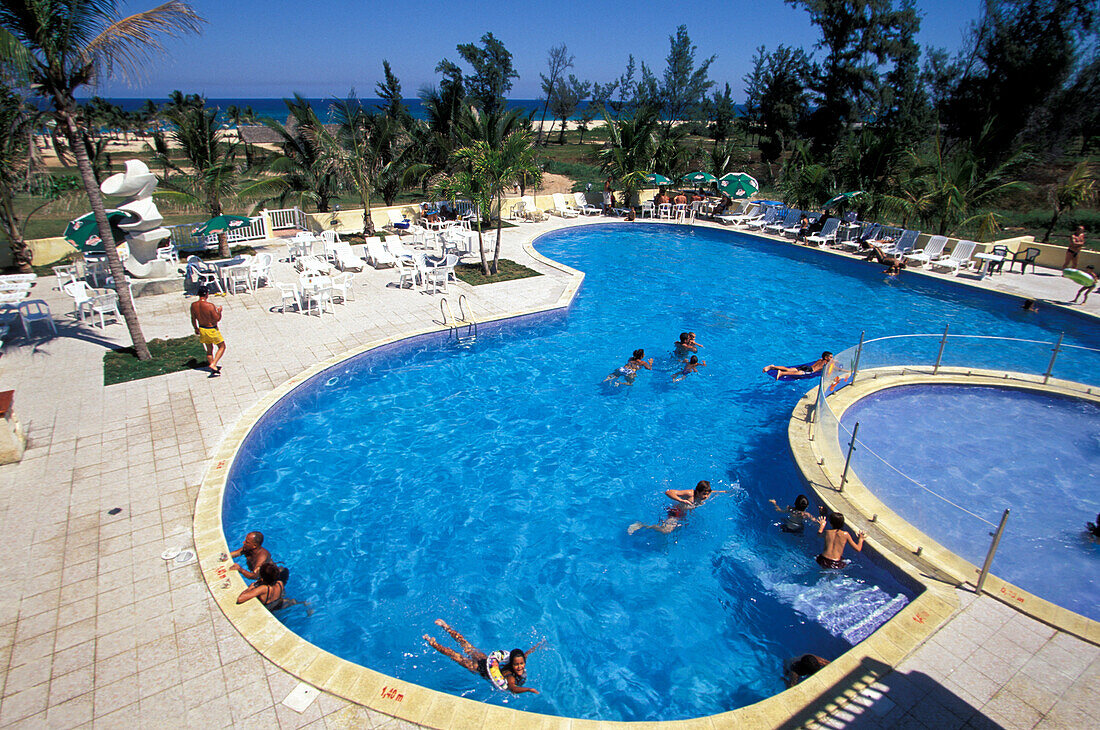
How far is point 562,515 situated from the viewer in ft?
23.7

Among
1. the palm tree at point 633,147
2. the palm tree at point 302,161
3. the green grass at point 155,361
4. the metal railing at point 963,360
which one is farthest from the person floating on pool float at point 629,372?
the palm tree at point 633,147

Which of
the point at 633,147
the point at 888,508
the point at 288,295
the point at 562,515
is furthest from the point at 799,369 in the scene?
the point at 633,147

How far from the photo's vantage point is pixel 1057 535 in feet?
20.6

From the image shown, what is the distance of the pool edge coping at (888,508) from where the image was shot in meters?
4.96

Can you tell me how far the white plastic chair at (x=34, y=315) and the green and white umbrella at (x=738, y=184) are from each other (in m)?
23.3

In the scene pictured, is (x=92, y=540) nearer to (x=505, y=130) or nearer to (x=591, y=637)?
(x=591, y=637)

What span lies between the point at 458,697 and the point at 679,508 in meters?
3.73

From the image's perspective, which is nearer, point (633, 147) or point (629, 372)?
point (629, 372)

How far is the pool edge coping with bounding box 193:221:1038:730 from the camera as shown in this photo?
408cm

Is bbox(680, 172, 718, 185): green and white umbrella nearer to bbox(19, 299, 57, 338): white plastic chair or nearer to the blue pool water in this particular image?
the blue pool water

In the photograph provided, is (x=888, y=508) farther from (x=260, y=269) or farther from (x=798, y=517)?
(x=260, y=269)

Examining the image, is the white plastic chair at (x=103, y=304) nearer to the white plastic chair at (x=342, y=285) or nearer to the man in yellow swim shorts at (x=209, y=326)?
the man in yellow swim shorts at (x=209, y=326)

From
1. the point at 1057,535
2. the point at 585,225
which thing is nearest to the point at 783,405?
the point at 1057,535

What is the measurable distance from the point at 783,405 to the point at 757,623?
16.5 feet
